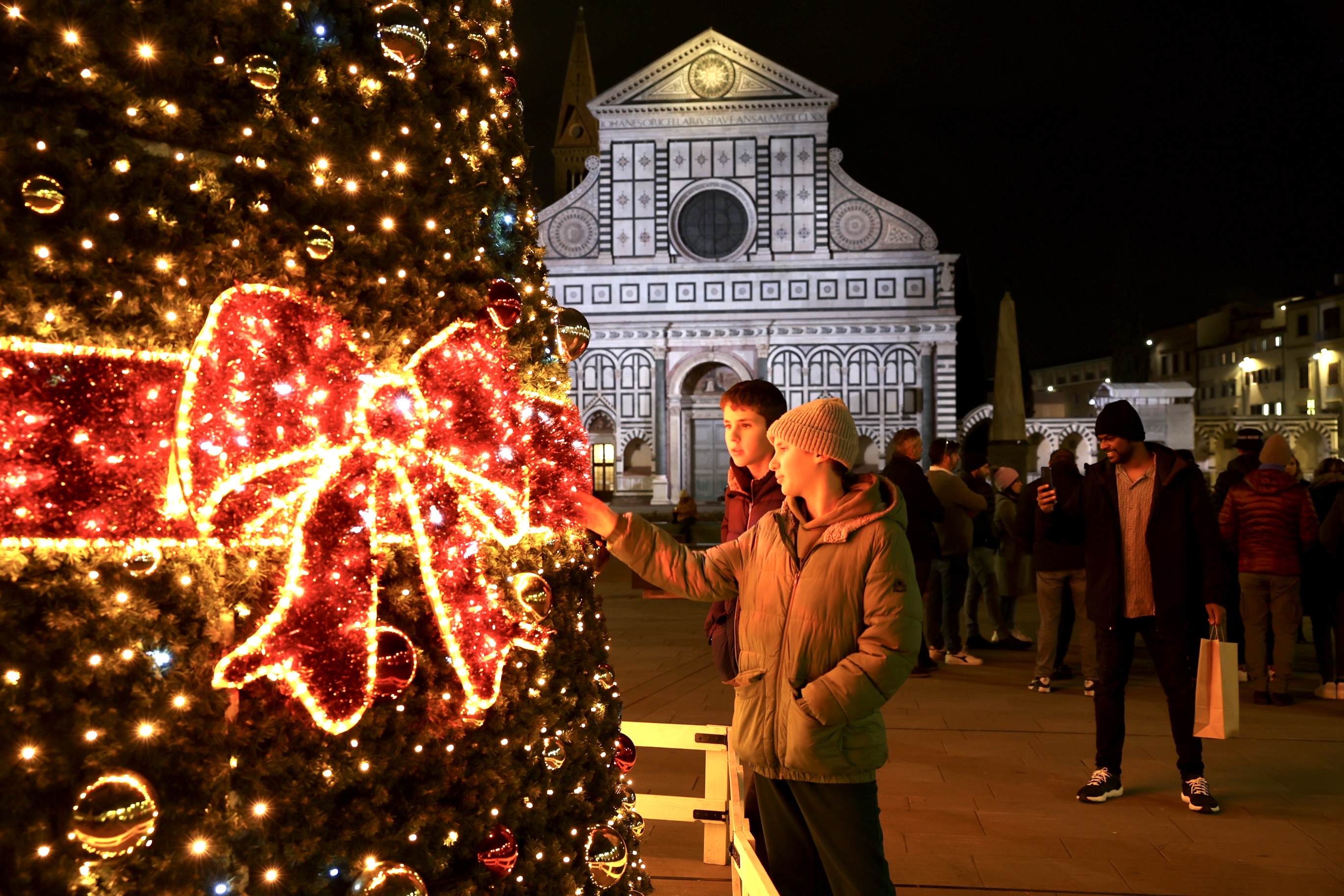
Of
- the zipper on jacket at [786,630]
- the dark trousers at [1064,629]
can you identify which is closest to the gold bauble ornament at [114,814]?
the zipper on jacket at [786,630]

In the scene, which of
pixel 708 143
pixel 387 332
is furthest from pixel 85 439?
pixel 708 143

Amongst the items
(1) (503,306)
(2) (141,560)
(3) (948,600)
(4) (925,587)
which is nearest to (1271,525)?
(4) (925,587)

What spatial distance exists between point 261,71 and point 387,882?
1.46 m

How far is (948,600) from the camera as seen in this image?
8.29 m

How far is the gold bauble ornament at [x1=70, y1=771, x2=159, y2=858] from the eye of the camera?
5.13 ft

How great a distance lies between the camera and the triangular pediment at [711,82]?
33.3 m

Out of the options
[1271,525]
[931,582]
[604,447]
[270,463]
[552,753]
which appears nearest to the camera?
[270,463]

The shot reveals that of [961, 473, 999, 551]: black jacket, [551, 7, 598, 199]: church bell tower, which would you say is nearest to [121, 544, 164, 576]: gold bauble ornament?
[961, 473, 999, 551]: black jacket

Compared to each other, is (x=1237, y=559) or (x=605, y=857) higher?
(x=1237, y=559)

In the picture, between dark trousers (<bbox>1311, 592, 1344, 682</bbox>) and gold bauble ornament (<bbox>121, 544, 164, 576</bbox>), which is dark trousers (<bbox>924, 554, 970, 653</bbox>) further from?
gold bauble ornament (<bbox>121, 544, 164, 576</bbox>)

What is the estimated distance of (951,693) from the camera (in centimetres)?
704

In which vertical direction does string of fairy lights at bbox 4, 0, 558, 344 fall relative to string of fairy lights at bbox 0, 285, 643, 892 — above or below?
above

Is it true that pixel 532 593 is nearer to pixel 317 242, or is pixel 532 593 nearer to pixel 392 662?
pixel 392 662

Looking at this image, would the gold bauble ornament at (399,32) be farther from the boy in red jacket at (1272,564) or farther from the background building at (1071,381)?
the background building at (1071,381)
